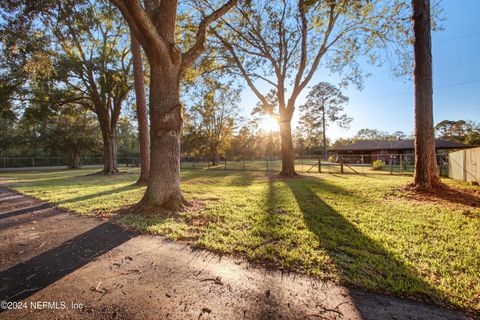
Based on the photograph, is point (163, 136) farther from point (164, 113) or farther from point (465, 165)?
point (465, 165)

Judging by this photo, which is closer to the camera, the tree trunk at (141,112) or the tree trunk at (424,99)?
the tree trunk at (424,99)

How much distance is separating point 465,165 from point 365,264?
1075 centimetres

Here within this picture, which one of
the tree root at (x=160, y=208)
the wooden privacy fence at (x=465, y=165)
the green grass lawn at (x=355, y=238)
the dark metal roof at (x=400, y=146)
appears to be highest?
the dark metal roof at (x=400, y=146)

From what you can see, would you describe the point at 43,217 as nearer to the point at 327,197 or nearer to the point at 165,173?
the point at 165,173

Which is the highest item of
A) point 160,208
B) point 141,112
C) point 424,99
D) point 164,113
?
point 141,112

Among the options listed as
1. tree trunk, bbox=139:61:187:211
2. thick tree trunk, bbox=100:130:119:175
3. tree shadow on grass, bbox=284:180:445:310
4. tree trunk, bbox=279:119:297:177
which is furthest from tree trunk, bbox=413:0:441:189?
thick tree trunk, bbox=100:130:119:175

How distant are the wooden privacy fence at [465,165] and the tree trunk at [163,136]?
11175mm

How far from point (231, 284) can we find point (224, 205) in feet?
10.3

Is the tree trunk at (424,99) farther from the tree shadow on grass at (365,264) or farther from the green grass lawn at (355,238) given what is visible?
the tree shadow on grass at (365,264)

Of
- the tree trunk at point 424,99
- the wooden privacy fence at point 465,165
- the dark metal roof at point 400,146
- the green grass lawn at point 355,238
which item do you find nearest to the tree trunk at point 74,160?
the green grass lawn at point 355,238

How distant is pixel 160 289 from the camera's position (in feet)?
5.92

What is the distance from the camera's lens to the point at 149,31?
13.0 ft

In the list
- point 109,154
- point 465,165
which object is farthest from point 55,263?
point 109,154

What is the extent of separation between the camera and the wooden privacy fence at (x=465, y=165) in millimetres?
7513
